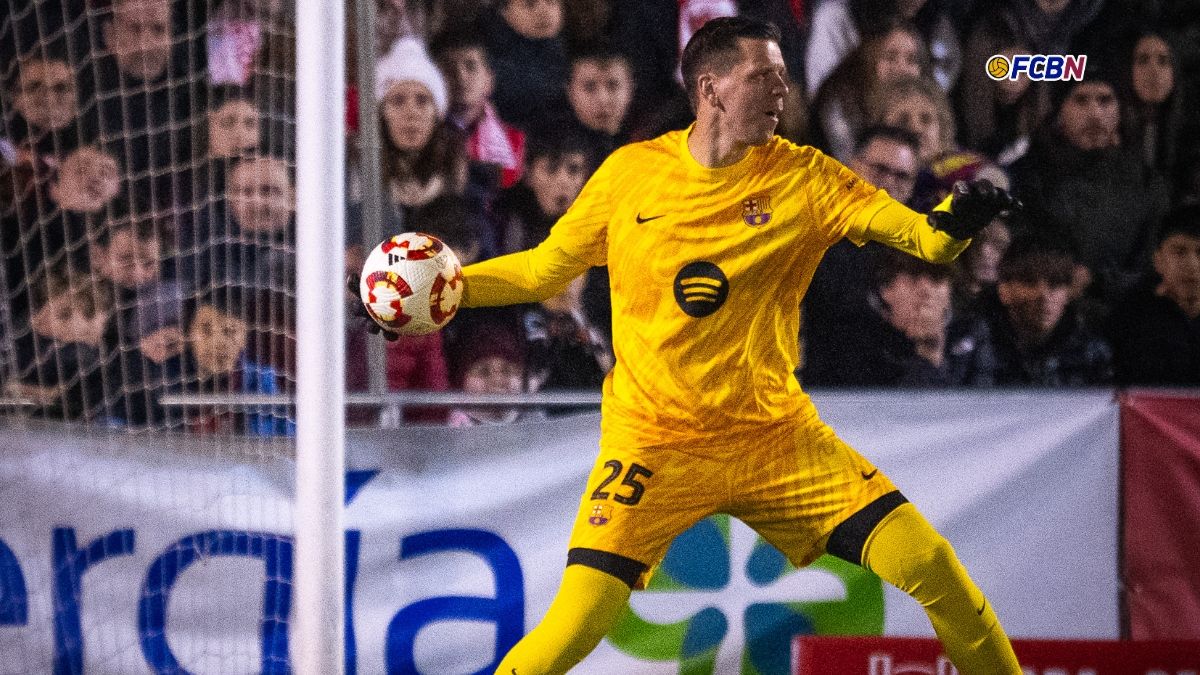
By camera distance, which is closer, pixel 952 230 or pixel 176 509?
pixel 952 230

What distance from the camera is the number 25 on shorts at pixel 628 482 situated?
327cm

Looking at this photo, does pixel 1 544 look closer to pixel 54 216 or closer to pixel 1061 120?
pixel 54 216

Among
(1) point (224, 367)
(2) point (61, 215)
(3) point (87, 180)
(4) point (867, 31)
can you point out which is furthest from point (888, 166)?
(2) point (61, 215)

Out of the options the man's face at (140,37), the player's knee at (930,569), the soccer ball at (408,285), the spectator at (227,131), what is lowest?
the player's knee at (930,569)

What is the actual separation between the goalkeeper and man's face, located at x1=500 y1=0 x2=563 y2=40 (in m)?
0.85

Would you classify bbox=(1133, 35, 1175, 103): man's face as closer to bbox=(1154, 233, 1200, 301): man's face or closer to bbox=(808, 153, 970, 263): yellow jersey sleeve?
bbox=(1154, 233, 1200, 301): man's face

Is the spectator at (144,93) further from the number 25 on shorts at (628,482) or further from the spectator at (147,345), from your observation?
the number 25 on shorts at (628,482)

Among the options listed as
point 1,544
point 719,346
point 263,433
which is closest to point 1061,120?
point 719,346

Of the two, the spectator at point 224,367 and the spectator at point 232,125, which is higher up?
the spectator at point 232,125

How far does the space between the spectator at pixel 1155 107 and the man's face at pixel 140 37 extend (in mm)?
3008

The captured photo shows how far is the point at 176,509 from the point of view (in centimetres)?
405

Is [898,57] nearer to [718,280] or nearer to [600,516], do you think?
[718,280]

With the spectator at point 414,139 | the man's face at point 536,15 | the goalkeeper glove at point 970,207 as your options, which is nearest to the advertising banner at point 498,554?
the spectator at point 414,139

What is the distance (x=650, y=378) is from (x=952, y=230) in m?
0.85
